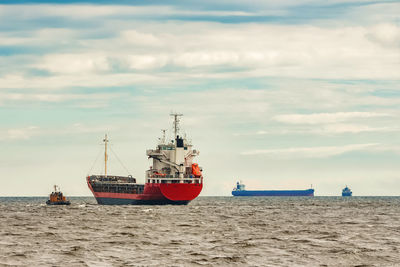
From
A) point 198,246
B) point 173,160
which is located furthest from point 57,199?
point 198,246

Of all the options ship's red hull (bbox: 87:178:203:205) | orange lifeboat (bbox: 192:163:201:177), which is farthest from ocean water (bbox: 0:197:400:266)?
orange lifeboat (bbox: 192:163:201:177)

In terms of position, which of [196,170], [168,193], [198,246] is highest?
[196,170]

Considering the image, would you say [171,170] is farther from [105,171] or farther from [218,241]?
[218,241]

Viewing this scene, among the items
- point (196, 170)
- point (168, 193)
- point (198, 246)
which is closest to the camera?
point (198, 246)

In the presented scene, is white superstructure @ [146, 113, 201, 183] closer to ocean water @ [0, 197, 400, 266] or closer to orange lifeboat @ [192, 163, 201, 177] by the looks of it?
orange lifeboat @ [192, 163, 201, 177]

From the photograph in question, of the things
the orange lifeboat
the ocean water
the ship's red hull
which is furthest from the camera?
the orange lifeboat

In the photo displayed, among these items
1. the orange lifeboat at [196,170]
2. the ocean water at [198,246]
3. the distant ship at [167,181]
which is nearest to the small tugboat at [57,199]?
the distant ship at [167,181]

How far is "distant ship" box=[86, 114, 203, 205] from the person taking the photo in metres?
105

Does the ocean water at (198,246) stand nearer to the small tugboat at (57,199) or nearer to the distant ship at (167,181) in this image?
the distant ship at (167,181)

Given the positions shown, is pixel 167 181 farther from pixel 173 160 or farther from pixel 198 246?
pixel 198 246

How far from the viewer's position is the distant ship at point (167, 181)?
4141 inches

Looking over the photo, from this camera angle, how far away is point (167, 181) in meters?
107

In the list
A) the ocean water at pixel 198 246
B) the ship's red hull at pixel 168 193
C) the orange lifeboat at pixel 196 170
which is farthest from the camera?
the orange lifeboat at pixel 196 170

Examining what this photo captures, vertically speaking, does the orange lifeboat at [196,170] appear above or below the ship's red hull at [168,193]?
above
